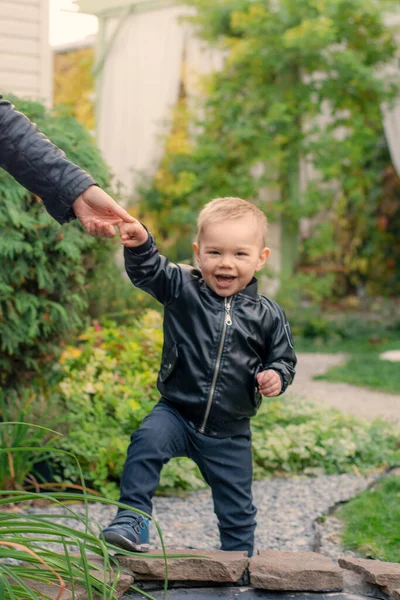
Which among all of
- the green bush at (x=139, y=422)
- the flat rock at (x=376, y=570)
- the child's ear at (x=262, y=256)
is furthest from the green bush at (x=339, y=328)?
the flat rock at (x=376, y=570)

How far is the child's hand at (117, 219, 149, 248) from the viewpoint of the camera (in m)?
2.40

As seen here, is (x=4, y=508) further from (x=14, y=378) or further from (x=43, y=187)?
(x=43, y=187)

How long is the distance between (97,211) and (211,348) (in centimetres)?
62

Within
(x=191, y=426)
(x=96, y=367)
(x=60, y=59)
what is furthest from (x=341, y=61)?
(x=60, y=59)

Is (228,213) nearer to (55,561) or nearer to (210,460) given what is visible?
(210,460)

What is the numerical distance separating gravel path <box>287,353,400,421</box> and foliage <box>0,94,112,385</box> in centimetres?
171

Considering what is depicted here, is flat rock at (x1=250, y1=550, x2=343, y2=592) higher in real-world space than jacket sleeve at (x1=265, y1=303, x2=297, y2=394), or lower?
lower

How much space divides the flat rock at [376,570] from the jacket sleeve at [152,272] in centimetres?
97

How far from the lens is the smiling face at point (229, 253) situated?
2.65 meters

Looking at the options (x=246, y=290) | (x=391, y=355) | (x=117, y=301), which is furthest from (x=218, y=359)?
(x=391, y=355)

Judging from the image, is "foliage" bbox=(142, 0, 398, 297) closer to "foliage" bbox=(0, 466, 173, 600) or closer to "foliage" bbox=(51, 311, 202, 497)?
"foliage" bbox=(51, 311, 202, 497)

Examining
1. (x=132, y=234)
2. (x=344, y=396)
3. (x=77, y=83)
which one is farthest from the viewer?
(x=77, y=83)

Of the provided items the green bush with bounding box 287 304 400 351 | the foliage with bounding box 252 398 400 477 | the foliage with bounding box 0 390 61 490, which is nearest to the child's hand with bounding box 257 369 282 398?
the foliage with bounding box 0 390 61 490

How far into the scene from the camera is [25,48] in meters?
6.54
